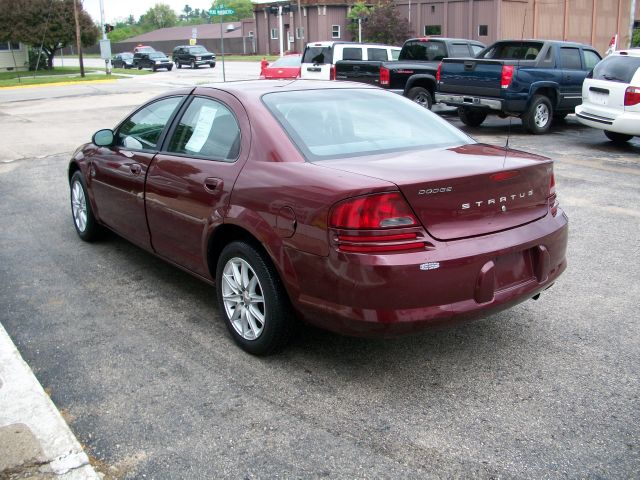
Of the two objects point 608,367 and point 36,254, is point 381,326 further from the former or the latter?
point 36,254

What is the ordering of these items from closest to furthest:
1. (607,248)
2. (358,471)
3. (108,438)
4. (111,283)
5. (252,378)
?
(358,471) < (108,438) < (252,378) < (111,283) < (607,248)

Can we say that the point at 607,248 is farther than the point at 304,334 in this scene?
Yes

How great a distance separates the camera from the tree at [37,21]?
4325 centimetres

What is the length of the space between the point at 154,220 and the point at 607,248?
4033 millimetres

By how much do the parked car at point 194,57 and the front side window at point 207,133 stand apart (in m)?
49.1

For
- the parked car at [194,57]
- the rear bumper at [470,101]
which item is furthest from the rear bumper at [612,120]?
the parked car at [194,57]

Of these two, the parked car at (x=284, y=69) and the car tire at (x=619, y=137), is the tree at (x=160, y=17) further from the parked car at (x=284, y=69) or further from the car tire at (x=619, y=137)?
the car tire at (x=619, y=137)

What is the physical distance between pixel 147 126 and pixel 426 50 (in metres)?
12.7

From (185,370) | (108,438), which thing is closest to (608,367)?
(185,370)

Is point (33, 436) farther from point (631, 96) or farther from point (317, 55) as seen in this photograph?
point (317, 55)

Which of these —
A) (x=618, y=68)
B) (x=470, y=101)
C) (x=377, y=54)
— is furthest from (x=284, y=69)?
(x=618, y=68)

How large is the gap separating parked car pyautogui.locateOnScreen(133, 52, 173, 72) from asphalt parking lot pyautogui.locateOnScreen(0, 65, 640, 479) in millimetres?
47358

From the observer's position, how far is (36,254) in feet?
20.3

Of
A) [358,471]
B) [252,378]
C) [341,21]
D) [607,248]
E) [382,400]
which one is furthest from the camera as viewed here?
[341,21]
